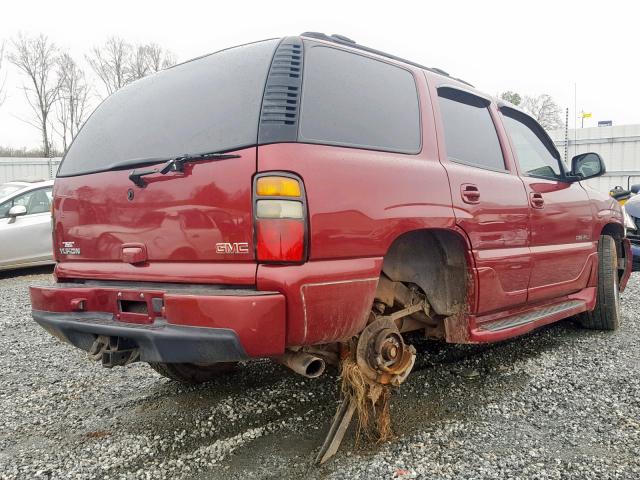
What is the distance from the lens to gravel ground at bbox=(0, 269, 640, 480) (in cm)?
240

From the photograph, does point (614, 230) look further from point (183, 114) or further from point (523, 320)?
point (183, 114)

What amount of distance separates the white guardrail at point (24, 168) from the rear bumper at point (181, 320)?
20.5m

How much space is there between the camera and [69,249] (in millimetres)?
2803

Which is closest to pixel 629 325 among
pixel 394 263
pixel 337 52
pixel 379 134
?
pixel 394 263

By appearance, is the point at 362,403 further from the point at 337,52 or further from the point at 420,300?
the point at 337,52

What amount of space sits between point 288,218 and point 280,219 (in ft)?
0.10

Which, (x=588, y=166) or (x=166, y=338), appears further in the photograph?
(x=588, y=166)

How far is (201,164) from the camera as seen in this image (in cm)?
222

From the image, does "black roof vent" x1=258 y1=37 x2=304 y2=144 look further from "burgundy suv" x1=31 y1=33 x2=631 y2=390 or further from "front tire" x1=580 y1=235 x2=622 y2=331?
"front tire" x1=580 y1=235 x2=622 y2=331

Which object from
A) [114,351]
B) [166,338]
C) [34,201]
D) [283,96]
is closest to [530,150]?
[283,96]

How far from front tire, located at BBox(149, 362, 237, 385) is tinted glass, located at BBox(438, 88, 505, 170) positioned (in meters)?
1.98

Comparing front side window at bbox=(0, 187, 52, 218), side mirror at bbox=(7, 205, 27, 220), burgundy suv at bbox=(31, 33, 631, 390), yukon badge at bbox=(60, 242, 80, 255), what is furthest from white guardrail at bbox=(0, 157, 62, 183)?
burgundy suv at bbox=(31, 33, 631, 390)

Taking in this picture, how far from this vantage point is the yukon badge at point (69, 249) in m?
2.76

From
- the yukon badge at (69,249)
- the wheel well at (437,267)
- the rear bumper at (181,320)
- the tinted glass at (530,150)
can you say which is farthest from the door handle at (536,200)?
the yukon badge at (69,249)
